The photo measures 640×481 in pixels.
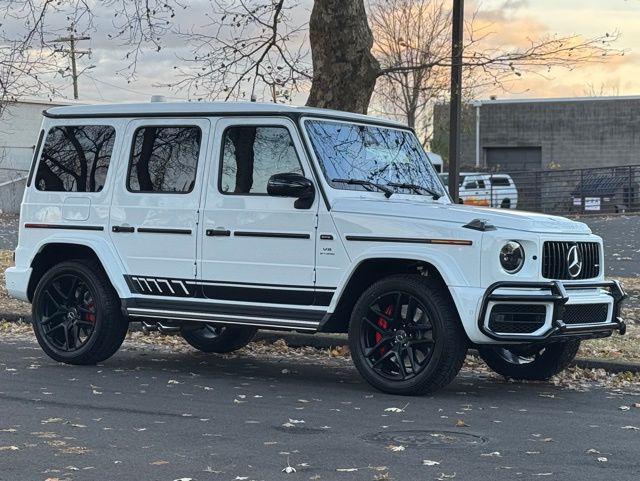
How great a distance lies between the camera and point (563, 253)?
29.3 ft

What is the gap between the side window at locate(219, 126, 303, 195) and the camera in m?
9.67

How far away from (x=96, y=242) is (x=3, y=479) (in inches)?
176

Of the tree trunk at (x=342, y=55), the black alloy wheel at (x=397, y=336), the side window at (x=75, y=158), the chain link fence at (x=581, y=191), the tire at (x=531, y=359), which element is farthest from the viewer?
the chain link fence at (x=581, y=191)

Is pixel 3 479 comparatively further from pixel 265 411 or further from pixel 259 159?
pixel 259 159

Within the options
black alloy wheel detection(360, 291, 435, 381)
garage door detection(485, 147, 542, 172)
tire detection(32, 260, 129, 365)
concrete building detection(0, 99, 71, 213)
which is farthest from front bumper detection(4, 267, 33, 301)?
garage door detection(485, 147, 542, 172)

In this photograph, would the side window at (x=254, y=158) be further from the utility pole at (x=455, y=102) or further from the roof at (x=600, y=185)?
the roof at (x=600, y=185)

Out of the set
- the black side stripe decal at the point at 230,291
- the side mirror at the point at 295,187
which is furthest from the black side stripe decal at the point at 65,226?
the side mirror at the point at 295,187

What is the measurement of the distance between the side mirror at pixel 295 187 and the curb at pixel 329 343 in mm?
2519

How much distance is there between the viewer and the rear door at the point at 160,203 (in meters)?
10.0

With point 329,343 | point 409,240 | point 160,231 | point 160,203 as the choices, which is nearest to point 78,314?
point 160,231

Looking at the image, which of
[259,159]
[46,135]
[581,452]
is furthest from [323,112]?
[581,452]

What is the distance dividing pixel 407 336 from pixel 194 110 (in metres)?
2.77

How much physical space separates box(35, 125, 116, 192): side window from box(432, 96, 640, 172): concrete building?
4591 cm

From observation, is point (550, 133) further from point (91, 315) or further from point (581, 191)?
point (91, 315)
